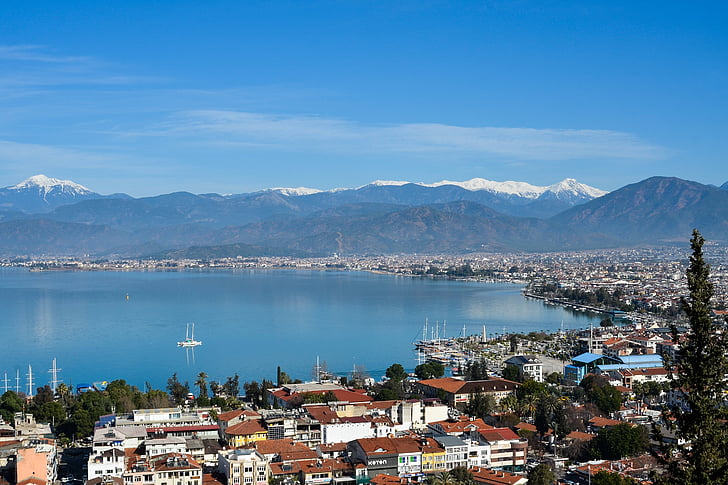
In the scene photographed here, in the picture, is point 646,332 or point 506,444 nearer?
point 506,444

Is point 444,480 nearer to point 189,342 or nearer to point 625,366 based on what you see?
point 625,366

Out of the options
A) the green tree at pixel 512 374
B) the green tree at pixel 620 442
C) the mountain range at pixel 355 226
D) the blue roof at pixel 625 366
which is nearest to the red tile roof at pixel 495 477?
the green tree at pixel 620 442

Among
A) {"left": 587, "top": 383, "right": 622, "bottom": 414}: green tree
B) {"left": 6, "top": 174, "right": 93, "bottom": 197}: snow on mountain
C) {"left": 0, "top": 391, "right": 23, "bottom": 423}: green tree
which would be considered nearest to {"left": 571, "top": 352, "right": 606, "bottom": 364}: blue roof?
{"left": 587, "top": 383, "right": 622, "bottom": 414}: green tree

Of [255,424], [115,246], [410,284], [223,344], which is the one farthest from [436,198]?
[255,424]

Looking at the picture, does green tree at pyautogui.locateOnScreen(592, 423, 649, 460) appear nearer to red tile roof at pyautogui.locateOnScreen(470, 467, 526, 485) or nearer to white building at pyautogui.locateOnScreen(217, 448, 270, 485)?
red tile roof at pyautogui.locateOnScreen(470, 467, 526, 485)

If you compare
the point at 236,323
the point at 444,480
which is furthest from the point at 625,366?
the point at 236,323

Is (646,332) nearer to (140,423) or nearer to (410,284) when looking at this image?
(140,423)
